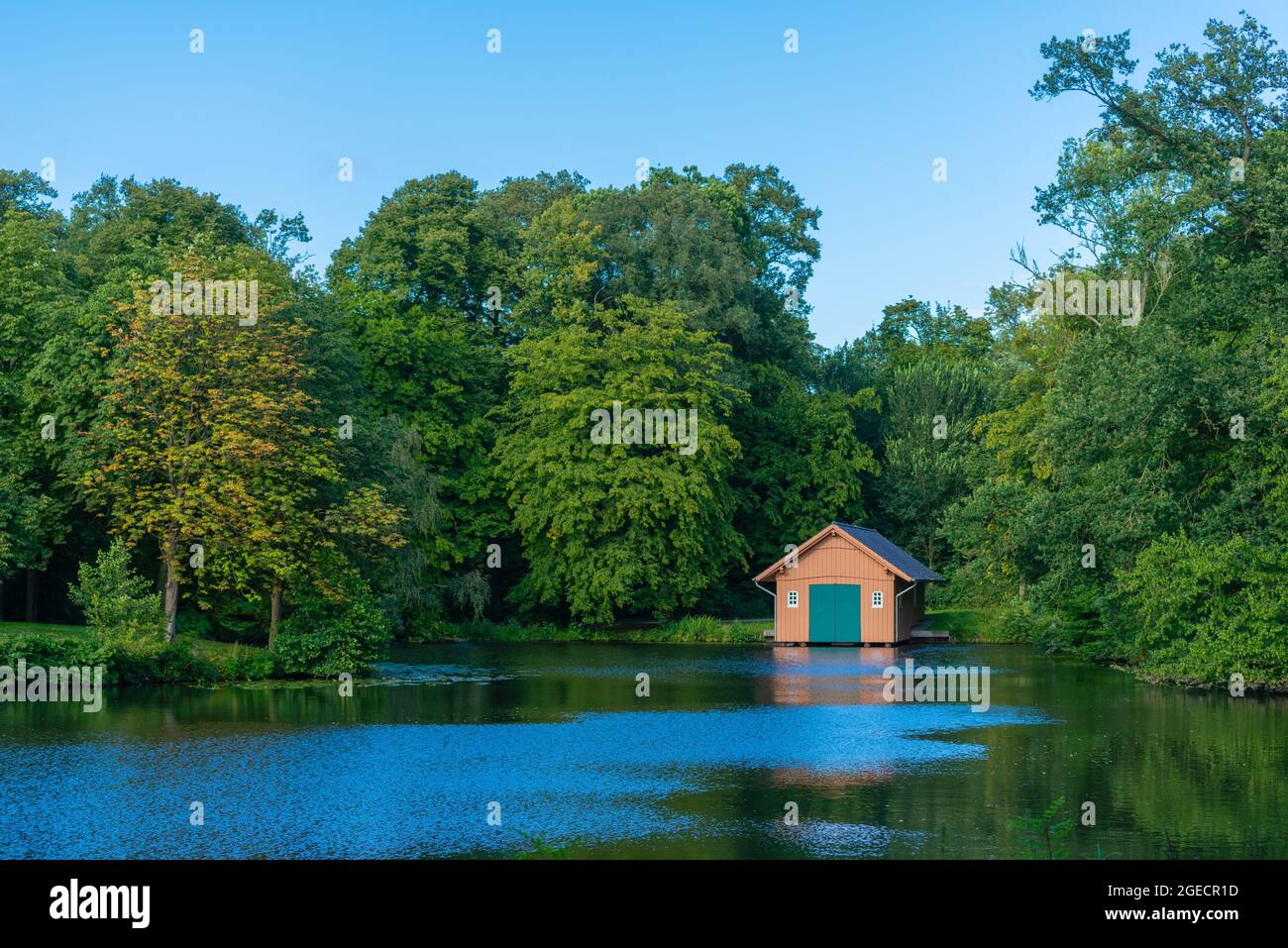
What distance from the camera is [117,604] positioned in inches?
1325

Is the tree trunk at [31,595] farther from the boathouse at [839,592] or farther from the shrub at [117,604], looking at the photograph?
the boathouse at [839,592]

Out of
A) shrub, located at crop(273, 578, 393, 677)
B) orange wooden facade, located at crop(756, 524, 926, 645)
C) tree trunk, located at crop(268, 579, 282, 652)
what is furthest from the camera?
orange wooden facade, located at crop(756, 524, 926, 645)

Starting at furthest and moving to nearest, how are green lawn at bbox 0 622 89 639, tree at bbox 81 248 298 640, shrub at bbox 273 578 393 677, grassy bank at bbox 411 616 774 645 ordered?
grassy bank at bbox 411 616 774 645 < tree at bbox 81 248 298 640 < shrub at bbox 273 578 393 677 < green lawn at bbox 0 622 89 639

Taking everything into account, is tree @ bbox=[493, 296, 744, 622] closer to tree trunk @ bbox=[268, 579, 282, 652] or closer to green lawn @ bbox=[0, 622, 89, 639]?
tree trunk @ bbox=[268, 579, 282, 652]

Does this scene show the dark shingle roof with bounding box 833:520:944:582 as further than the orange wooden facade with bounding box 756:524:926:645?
Yes

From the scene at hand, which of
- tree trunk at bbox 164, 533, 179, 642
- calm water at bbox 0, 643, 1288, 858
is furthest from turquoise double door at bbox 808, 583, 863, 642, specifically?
tree trunk at bbox 164, 533, 179, 642

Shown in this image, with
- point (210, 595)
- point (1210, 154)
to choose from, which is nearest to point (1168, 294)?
point (1210, 154)

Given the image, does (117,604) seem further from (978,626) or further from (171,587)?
(978,626)

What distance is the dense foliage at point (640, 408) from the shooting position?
35500 millimetres

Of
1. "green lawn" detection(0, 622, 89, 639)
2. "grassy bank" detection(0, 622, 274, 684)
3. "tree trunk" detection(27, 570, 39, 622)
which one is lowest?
"grassy bank" detection(0, 622, 274, 684)

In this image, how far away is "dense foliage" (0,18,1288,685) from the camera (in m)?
35.5

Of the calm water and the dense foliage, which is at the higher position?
the dense foliage
